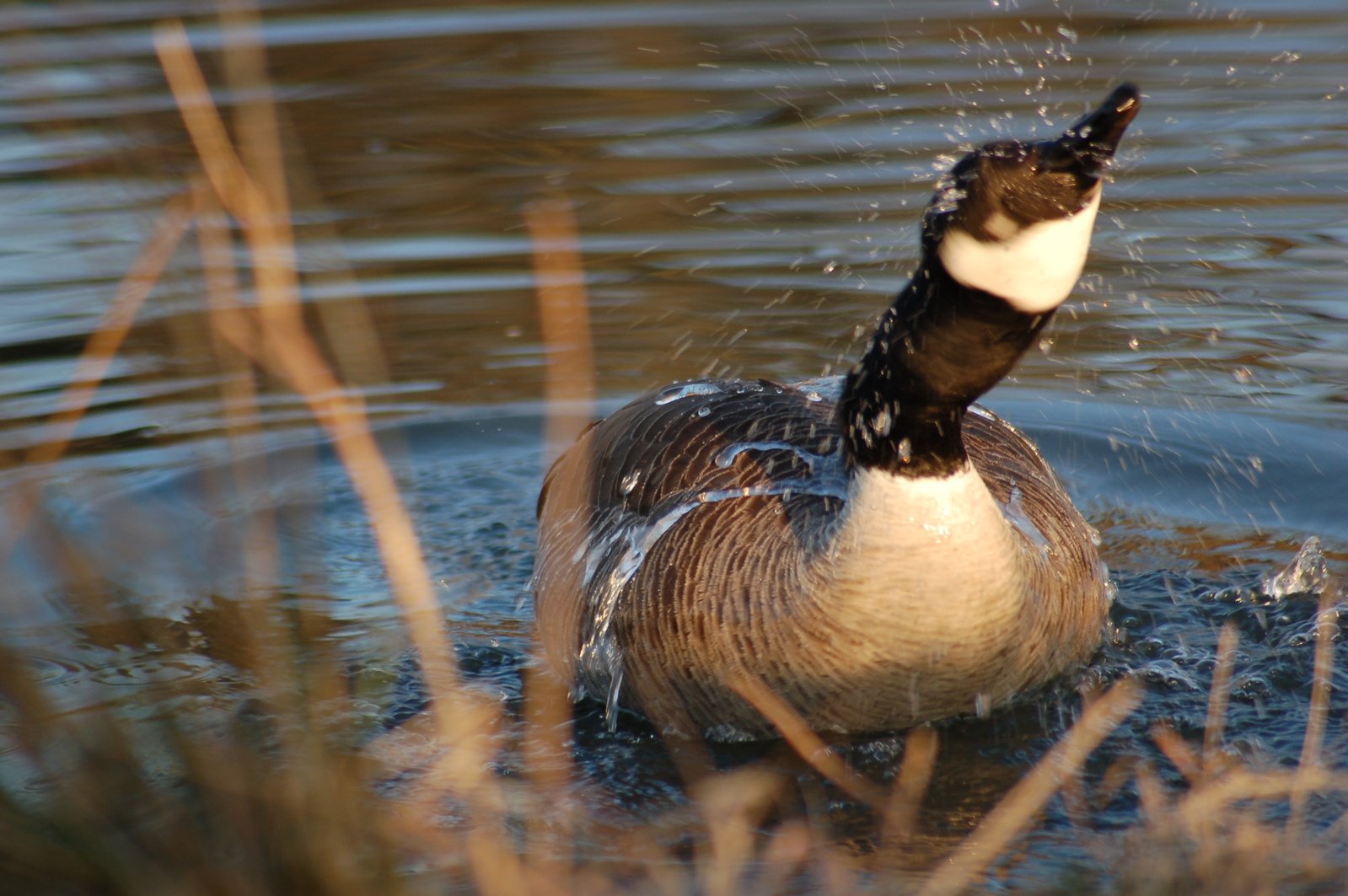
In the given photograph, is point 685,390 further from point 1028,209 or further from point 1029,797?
point 1029,797

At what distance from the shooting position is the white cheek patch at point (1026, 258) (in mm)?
3475

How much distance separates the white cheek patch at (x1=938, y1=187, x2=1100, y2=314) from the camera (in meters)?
3.47

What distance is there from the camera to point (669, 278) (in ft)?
27.7

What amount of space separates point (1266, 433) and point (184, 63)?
18.2ft

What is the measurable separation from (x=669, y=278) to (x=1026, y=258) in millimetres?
5006

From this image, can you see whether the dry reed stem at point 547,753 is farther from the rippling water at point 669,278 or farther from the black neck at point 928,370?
the black neck at point 928,370

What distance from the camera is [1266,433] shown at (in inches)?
271

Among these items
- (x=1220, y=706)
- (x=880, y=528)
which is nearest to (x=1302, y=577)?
(x=1220, y=706)

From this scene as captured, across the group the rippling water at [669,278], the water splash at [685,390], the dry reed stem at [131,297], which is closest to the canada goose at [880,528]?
the water splash at [685,390]

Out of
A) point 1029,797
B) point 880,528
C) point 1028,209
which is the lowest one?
point 1029,797

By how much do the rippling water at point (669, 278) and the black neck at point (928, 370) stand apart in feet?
3.20

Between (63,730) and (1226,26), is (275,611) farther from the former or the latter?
(1226,26)

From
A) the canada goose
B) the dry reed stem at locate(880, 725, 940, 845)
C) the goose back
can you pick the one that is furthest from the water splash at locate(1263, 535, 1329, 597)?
the dry reed stem at locate(880, 725, 940, 845)

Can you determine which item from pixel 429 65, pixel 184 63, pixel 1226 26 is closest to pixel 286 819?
pixel 184 63
